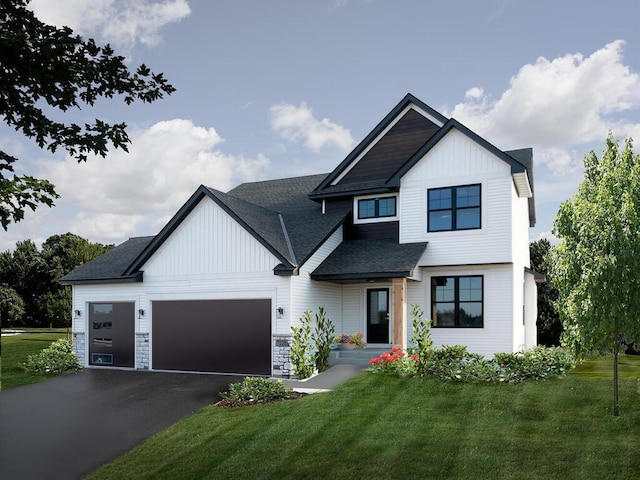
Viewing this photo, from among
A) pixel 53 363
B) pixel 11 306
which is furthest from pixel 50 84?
pixel 11 306

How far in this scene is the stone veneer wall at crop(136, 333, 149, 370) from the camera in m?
18.9

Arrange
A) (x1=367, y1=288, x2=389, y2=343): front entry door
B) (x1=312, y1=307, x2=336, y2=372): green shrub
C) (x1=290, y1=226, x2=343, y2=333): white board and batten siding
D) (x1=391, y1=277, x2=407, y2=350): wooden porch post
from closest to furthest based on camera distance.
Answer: (x1=391, y1=277, x2=407, y2=350): wooden porch post
(x1=290, y1=226, x2=343, y2=333): white board and batten siding
(x1=312, y1=307, x2=336, y2=372): green shrub
(x1=367, y1=288, x2=389, y2=343): front entry door

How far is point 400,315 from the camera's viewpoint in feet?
55.2

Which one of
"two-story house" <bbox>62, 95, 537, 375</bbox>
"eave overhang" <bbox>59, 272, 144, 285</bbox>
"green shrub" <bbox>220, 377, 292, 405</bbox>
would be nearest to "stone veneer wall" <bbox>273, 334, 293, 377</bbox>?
"two-story house" <bbox>62, 95, 537, 375</bbox>

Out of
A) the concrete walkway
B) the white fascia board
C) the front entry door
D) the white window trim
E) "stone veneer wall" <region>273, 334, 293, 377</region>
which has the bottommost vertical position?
the concrete walkway

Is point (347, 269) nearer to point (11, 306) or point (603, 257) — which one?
point (603, 257)

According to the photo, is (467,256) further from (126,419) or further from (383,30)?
(126,419)

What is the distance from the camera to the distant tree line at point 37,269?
51.1 metres

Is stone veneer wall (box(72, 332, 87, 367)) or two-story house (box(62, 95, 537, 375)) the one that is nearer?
two-story house (box(62, 95, 537, 375))

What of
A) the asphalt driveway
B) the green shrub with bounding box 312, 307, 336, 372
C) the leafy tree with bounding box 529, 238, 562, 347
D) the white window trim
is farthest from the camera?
the leafy tree with bounding box 529, 238, 562, 347

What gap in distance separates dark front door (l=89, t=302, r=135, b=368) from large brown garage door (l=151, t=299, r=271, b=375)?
1171 mm

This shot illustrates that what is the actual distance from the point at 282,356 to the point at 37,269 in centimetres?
4464

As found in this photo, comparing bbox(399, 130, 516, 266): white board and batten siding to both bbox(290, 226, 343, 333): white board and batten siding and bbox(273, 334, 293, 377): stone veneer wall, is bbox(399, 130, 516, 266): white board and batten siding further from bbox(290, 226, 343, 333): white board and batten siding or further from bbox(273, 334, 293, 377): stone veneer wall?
bbox(273, 334, 293, 377): stone veneer wall

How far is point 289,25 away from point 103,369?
1307cm
